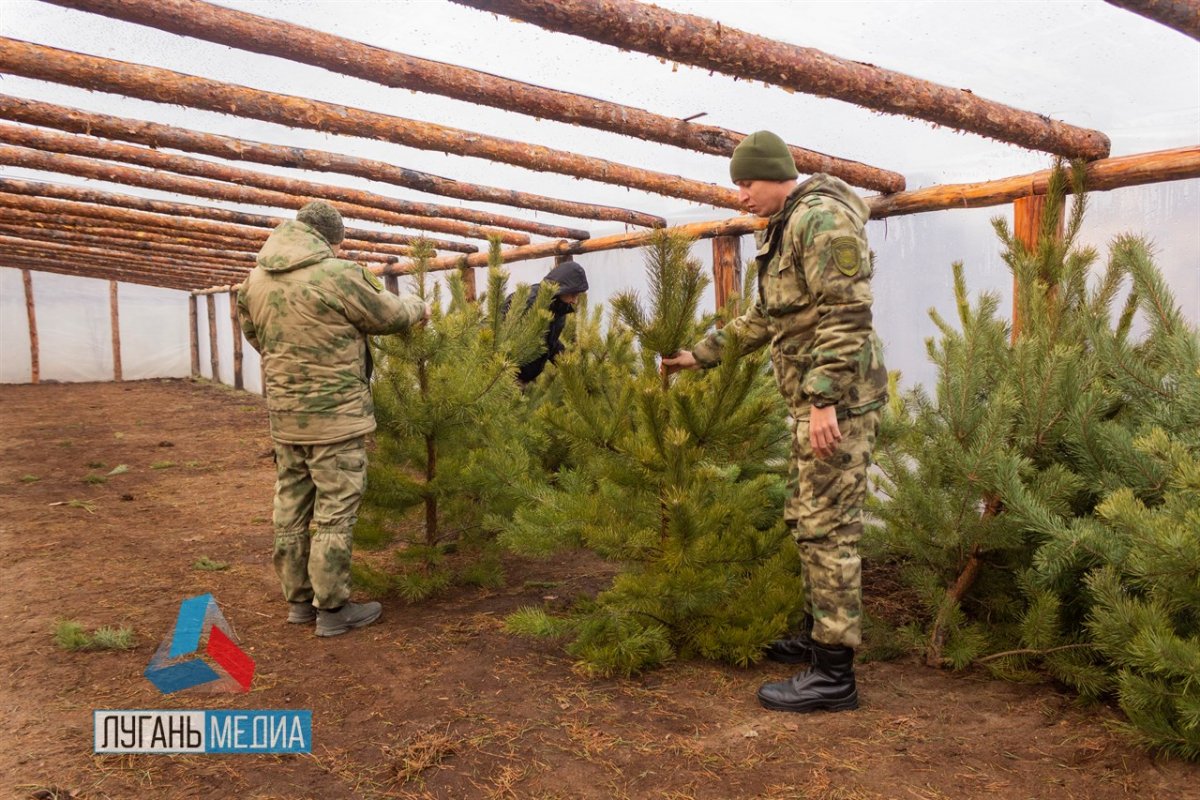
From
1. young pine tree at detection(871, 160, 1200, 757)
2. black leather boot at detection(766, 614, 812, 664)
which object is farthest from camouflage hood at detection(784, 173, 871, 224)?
black leather boot at detection(766, 614, 812, 664)

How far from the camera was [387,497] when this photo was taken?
4.29 meters

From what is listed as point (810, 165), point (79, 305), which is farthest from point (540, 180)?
point (79, 305)

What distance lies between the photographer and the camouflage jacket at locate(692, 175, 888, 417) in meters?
2.75

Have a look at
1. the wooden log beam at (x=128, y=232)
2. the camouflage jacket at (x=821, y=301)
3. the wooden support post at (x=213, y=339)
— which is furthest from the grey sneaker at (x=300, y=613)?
the wooden support post at (x=213, y=339)

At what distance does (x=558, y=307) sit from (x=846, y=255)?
388 centimetres

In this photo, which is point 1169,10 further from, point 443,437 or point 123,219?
point 123,219

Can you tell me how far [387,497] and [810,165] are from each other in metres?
3.37

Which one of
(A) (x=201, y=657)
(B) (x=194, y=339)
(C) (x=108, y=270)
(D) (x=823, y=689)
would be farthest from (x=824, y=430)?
(B) (x=194, y=339)

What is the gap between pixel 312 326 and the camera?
3.79 metres

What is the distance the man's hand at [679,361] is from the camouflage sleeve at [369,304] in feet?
4.70

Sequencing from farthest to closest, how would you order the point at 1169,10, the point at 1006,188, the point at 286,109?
the point at 286,109, the point at 1006,188, the point at 1169,10

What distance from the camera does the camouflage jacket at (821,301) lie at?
2.75 metres

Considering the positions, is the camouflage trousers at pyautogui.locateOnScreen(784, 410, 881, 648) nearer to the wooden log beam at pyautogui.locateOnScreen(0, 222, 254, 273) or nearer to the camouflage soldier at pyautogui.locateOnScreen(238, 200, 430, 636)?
the camouflage soldier at pyautogui.locateOnScreen(238, 200, 430, 636)

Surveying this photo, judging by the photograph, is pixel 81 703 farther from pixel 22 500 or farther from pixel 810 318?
pixel 22 500
